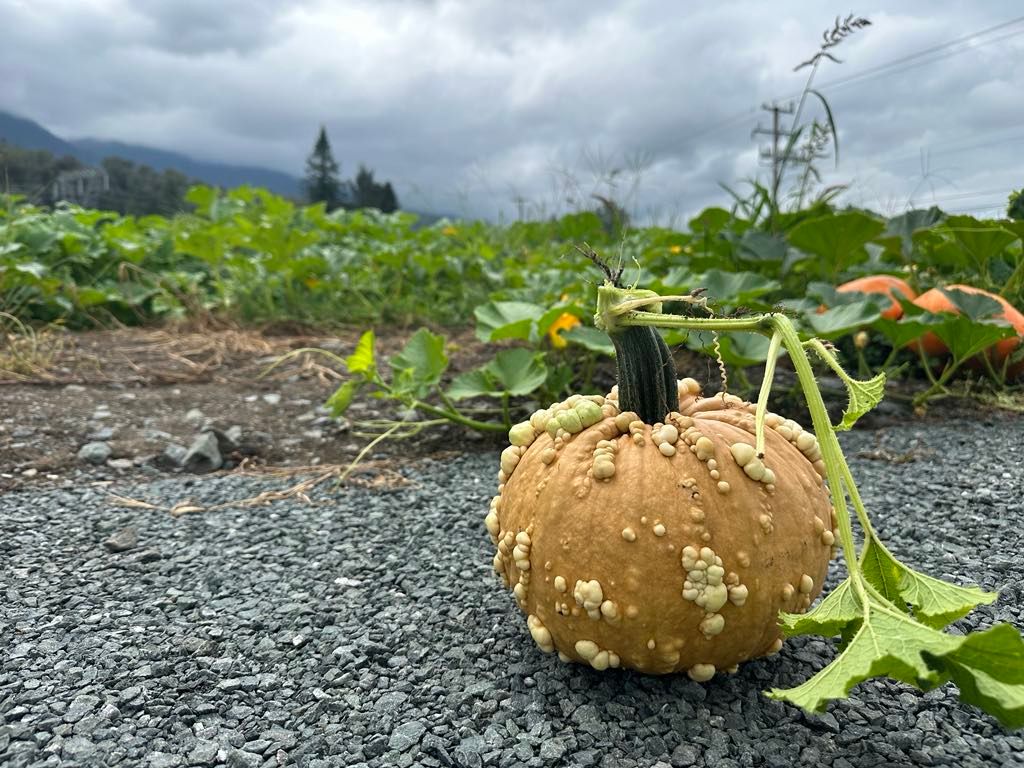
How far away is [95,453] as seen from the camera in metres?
3.08

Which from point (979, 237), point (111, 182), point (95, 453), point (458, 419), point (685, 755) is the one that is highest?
point (111, 182)

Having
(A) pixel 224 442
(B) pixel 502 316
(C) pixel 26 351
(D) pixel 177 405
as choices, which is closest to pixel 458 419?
(B) pixel 502 316

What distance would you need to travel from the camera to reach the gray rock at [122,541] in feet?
7.22

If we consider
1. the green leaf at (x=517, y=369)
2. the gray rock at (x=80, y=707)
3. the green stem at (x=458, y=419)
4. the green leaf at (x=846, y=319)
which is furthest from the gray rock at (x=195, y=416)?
the green leaf at (x=846, y=319)

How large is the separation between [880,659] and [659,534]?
0.46 m

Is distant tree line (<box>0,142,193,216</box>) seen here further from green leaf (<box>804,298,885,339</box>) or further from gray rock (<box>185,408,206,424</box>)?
green leaf (<box>804,298,885,339</box>)

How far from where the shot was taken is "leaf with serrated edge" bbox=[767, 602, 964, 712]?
1.03m

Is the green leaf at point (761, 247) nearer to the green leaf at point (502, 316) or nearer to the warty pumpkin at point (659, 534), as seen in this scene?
the green leaf at point (502, 316)

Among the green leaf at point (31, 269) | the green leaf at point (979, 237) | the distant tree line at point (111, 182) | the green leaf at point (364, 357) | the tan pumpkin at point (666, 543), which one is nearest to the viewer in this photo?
the tan pumpkin at point (666, 543)

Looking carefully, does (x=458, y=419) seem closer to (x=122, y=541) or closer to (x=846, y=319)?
(x=122, y=541)

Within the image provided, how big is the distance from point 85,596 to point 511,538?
113 centimetres

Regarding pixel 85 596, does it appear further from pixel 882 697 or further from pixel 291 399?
pixel 291 399

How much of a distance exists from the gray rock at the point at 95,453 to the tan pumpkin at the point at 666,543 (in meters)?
2.20

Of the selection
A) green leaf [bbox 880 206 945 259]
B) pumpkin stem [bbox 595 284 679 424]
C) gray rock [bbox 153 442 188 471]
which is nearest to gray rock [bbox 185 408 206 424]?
gray rock [bbox 153 442 188 471]
